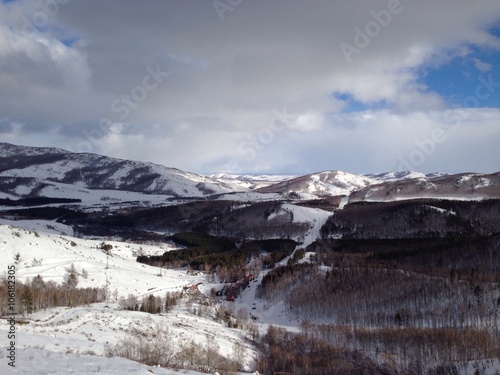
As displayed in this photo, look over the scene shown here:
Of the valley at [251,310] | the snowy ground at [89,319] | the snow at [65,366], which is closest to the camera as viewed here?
the snow at [65,366]

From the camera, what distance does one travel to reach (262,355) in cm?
5750

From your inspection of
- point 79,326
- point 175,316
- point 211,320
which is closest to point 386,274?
point 211,320

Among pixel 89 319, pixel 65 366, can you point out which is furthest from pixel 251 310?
pixel 65 366

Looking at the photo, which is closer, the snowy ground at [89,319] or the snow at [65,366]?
the snow at [65,366]

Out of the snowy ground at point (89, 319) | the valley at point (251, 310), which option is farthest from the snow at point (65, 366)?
the valley at point (251, 310)

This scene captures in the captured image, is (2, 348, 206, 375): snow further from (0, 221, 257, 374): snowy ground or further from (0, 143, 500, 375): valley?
(0, 143, 500, 375): valley

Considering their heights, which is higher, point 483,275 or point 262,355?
point 483,275

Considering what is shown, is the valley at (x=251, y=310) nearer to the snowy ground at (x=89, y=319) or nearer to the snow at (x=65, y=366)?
the snow at (x=65, y=366)

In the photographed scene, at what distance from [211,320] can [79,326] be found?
27.9 m

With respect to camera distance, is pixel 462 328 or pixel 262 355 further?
pixel 462 328

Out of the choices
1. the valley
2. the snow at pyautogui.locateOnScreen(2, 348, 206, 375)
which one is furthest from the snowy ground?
the valley

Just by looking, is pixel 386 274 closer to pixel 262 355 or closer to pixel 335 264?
pixel 335 264

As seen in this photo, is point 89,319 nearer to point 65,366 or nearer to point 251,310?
point 65,366

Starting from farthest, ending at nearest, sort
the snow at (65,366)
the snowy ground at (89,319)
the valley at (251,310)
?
the valley at (251,310), the snowy ground at (89,319), the snow at (65,366)
